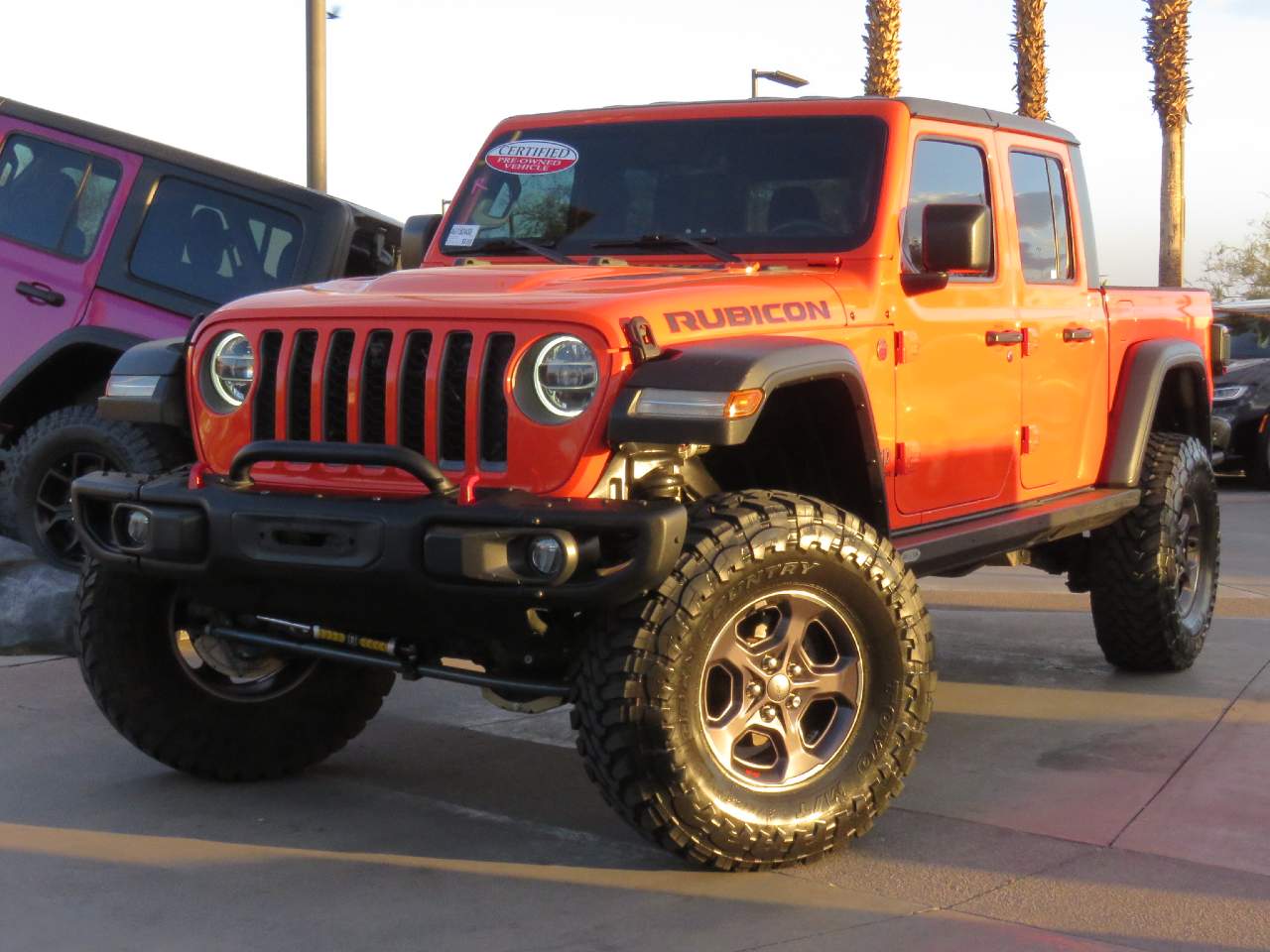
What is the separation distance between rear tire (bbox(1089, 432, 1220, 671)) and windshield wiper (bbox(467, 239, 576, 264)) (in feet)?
8.22

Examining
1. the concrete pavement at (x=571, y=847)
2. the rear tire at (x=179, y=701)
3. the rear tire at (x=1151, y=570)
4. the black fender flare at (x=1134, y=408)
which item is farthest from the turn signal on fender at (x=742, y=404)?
the rear tire at (x=1151, y=570)

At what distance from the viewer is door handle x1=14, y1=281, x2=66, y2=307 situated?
7867 millimetres

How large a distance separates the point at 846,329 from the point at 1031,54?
74.1 ft

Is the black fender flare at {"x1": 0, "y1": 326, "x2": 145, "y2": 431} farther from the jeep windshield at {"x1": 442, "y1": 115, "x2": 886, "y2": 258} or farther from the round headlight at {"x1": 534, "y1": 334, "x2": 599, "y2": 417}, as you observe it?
the round headlight at {"x1": 534, "y1": 334, "x2": 599, "y2": 417}

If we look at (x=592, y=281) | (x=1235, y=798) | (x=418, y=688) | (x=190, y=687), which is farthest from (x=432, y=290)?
(x=1235, y=798)

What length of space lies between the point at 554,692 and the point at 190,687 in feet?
4.44

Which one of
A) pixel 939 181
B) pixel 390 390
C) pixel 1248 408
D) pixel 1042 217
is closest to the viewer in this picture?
pixel 390 390

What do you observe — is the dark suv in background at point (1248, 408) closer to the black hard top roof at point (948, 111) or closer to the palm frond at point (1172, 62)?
the black hard top roof at point (948, 111)

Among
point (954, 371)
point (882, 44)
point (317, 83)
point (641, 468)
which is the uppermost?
point (882, 44)

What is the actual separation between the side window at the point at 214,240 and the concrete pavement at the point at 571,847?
7.77 feet

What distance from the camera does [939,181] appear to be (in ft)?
17.8

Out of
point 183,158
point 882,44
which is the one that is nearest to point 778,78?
point 882,44

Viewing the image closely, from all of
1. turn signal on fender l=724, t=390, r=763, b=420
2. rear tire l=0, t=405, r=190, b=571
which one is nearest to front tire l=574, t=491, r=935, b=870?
turn signal on fender l=724, t=390, r=763, b=420

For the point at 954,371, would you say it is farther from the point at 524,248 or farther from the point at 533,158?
the point at 533,158
